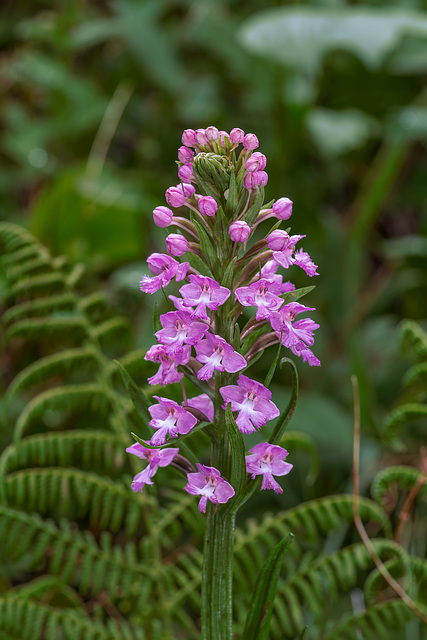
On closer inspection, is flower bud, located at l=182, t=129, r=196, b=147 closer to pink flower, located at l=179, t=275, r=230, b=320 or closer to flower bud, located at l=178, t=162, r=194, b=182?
flower bud, located at l=178, t=162, r=194, b=182

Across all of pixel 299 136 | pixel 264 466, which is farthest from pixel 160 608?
pixel 299 136

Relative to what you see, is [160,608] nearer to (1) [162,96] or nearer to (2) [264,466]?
(2) [264,466]

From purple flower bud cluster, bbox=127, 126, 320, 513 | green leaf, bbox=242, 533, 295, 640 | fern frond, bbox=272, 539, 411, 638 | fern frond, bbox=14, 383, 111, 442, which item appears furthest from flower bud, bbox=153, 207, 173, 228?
fern frond, bbox=272, 539, 411, 638

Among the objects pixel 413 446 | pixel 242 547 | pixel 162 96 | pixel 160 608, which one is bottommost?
pixel 160 608

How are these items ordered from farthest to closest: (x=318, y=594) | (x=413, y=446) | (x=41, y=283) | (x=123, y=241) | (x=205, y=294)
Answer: (x=123, y=241)
(x=413, y=446)
(x=41, y=283)
(x=318, y=594)
(x=205, y=294)

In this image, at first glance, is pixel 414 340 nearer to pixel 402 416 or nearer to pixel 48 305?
pixel 402 416

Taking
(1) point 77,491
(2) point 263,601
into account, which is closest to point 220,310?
(2) point 263,601

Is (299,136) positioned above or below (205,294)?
above

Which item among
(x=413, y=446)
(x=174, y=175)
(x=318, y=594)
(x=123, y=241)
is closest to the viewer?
(x=318, y=594)
